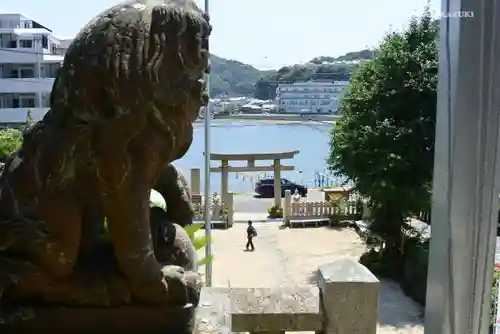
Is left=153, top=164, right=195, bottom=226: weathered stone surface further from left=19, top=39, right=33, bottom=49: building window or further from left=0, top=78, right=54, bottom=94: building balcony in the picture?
left=19, top=39, right=33, bottom=49: building window

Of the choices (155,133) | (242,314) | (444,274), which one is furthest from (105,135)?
(444,274)

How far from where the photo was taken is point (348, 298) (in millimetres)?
3090

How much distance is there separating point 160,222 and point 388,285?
8.94m

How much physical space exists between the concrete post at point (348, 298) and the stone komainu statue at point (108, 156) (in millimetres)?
1257

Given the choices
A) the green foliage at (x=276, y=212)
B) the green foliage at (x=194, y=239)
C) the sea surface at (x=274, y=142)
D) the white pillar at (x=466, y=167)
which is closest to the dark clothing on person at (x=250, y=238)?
the green foliage at (x=276, y=212)

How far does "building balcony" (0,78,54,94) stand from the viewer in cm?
1862

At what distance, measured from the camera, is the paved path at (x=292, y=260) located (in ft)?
29.3

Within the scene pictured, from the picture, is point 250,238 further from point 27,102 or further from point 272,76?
point 272,76

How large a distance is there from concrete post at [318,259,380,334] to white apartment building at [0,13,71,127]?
13.7 m

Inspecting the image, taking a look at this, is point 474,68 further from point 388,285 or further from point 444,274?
point 388,285

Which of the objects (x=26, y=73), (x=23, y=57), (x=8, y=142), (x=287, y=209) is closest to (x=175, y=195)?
(x=8, y=142)

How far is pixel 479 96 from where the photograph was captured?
3.16 metres

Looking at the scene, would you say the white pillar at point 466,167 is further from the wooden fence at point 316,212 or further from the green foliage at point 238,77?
the green foliage at point 238,77

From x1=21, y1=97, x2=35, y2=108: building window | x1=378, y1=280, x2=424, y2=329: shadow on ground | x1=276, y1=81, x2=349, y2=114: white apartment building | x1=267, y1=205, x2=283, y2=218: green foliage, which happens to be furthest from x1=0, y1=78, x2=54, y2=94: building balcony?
x1=276, y1=81, x2=349, y2=114: white apartment building
